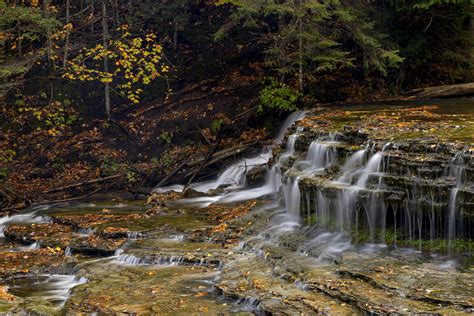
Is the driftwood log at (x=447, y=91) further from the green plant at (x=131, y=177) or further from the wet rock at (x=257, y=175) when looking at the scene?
the green plant at (x=131, y=177)

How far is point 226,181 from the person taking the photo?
1652 centimetres

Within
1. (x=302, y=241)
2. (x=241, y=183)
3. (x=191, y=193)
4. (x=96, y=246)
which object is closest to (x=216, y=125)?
(x=241, y=183)

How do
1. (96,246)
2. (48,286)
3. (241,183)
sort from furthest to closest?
1. (241,183)
2. (96,246)
3. (48,286)

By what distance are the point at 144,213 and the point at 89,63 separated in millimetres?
12196

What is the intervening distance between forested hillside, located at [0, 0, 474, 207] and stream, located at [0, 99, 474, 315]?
3356mm

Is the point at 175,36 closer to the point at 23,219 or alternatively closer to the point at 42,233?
the point at 23,219

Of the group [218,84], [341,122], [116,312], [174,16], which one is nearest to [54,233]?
[116,312]

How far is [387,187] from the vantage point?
33.7ft

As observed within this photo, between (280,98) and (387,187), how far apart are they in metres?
8.13

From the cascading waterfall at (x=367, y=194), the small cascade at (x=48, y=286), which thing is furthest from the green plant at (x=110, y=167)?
the small cascade at (x=48, y=286)

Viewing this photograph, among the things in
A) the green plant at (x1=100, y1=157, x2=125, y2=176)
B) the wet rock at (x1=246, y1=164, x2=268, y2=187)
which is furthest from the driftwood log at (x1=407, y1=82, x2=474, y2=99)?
the green plant at (x1=100, y1=157, x2=125, y2=176)

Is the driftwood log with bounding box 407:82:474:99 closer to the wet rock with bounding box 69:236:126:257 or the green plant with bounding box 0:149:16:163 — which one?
the wet rock with bounding box 69:236:126:257

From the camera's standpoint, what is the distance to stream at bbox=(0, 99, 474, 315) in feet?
26.8

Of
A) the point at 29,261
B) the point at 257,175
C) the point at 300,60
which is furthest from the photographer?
the point at 300,60
